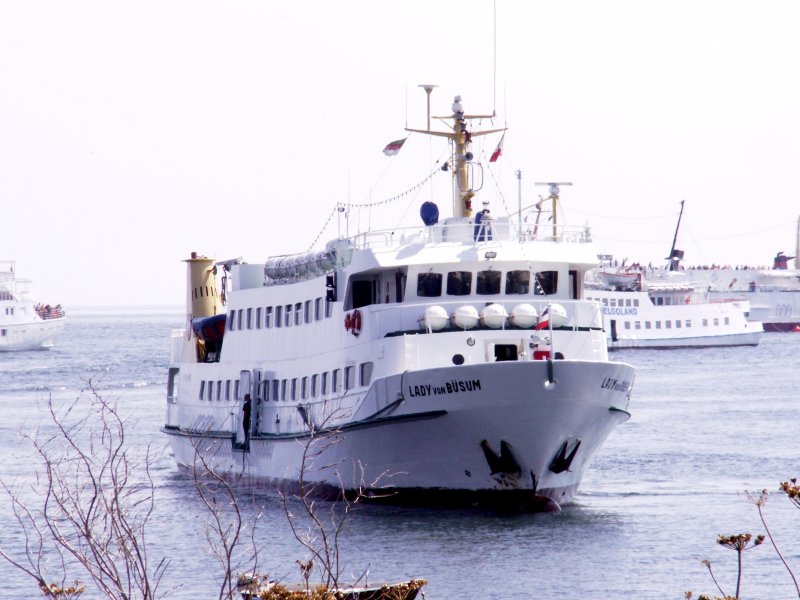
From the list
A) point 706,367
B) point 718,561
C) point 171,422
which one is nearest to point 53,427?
point 171,422

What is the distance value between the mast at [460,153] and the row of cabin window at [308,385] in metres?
5.56

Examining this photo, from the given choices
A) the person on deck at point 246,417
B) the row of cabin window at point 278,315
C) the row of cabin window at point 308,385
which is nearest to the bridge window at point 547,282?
the row of cabin window at point 308,385

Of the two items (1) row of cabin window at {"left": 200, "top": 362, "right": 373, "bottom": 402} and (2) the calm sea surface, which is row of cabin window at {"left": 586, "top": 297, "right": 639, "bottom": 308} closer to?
(2) the calm sea surface

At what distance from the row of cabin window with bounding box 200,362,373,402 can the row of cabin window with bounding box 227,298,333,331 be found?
149cm

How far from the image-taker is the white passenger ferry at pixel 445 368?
3011 centimetres

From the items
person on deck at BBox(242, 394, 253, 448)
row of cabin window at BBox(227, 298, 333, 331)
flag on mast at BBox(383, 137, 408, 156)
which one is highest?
flag on mast at BBox(383, 137, 408, 156)

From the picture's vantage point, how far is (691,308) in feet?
424

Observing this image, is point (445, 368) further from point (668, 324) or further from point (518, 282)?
point (668, 324)

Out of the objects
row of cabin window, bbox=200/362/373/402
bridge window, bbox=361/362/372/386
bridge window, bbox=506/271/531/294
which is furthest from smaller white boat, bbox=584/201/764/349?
bridge window, bbox=361/362/372/386

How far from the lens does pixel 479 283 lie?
33.0m

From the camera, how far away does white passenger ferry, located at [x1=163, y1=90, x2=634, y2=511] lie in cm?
3011

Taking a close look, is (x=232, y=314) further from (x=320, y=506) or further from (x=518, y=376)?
(x=518, y=376)

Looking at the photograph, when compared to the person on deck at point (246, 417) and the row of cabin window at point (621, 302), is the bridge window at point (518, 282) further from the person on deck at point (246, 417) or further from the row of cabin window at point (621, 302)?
the row of cabin window at point (621, 302)

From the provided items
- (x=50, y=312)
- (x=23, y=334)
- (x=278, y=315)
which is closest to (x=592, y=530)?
(x=278, y=315)
